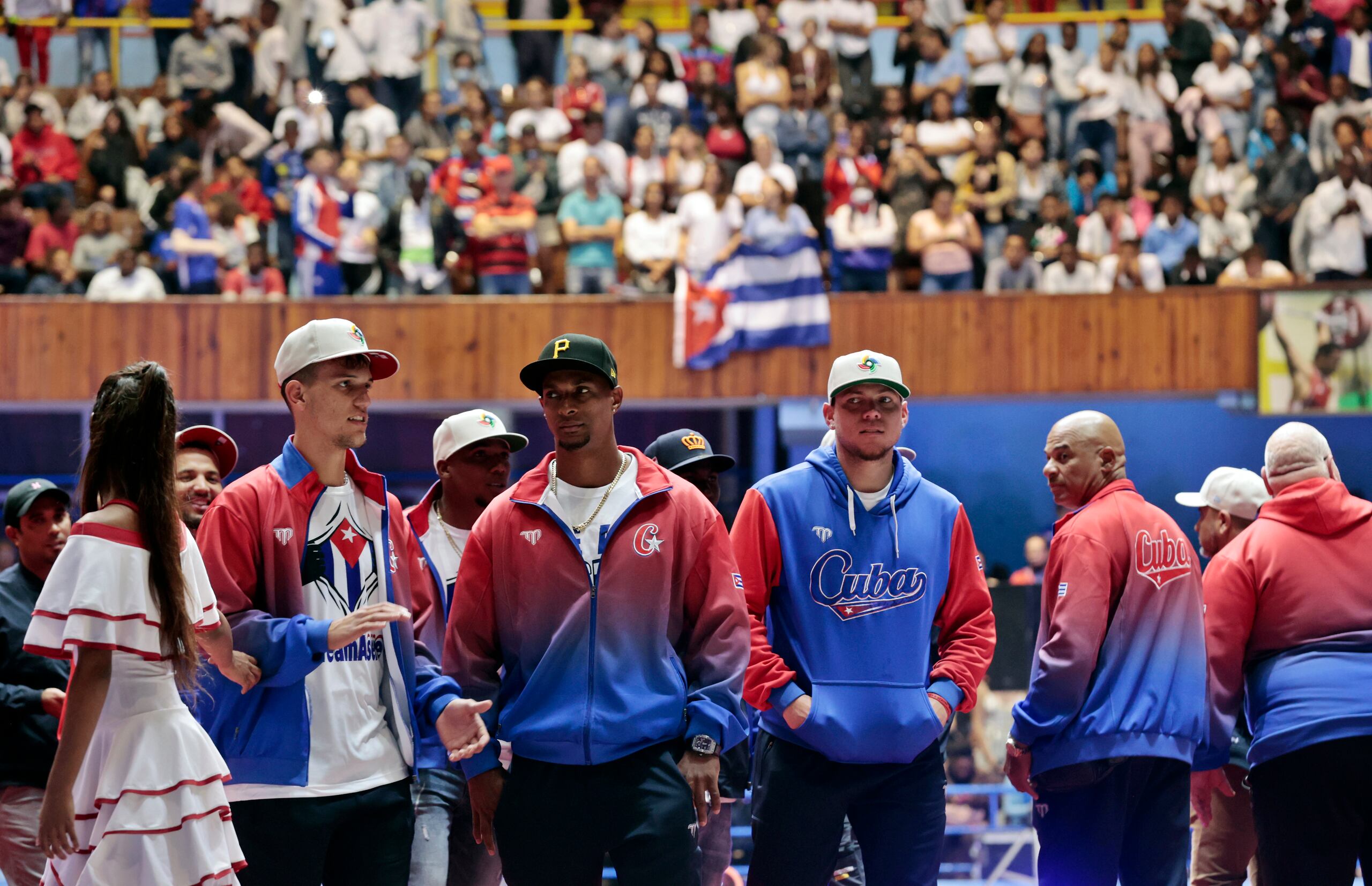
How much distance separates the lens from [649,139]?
13.9 meters

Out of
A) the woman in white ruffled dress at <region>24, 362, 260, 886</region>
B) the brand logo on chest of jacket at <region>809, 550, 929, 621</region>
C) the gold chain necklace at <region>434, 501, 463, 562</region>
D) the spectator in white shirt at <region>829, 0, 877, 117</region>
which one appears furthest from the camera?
the spectator in white shirt at <region>829, 0, 877, 117</region>

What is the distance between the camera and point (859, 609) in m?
4.52

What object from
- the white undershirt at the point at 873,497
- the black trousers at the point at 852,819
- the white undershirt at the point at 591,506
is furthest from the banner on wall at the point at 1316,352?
the white undershirt at the point at 591,506

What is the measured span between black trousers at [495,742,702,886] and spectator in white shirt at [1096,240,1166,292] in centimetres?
1031

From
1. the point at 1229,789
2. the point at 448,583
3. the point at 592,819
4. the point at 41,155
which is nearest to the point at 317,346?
the point at 448,583

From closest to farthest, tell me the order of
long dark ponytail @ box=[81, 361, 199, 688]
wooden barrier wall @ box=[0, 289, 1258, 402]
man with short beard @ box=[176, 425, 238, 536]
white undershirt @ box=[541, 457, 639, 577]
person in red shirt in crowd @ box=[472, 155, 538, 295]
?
1. long dark ponytail @ box=[81, 361, 199, 688]
2. white undershirt @ box=[541, 457, 639, 577]
3. man with short beard @ box=[176, 425, 238, 536]
4. wooden barrier wall @ box=[0, 289, 1258, 402]
5. person in red shirt in crowd @ box=[472, 155, 538, 295]

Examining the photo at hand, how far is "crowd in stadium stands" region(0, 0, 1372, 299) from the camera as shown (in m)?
13.2

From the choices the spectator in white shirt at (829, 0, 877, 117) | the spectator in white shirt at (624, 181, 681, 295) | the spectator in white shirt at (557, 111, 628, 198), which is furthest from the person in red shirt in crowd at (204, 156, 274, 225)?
the spectator in white shirt at (829, 0, 877, 117)

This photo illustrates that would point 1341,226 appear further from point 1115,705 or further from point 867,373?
point 867,373

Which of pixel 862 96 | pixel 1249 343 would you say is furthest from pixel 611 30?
pixel 1249 343

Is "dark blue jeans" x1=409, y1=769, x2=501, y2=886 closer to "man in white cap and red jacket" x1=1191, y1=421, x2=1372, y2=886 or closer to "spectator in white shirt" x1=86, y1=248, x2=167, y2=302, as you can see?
"man in white cap and red jacket" x1=1191, y1=421, x2=1372, y2=886

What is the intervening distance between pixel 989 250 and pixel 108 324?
8.29 meters

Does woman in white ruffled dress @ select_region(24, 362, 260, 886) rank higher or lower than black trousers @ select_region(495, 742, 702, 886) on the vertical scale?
higher

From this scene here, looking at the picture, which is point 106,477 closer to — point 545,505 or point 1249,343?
point 545,505
